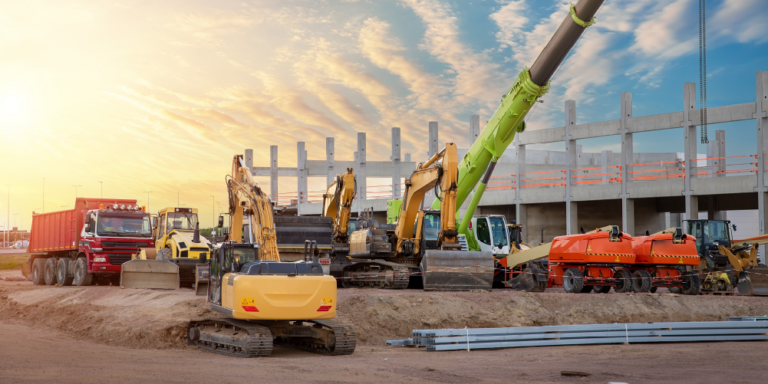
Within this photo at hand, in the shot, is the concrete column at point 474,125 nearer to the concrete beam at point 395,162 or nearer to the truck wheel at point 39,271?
the concrete beam at point 395,162

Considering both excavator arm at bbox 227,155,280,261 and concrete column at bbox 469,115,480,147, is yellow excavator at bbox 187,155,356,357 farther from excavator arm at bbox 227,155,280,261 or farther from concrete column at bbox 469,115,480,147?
concrete column at bbox 469,115,480,147

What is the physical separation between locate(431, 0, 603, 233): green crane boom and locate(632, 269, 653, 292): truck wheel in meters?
5.80

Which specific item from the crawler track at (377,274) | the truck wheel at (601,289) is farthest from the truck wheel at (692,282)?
the crawler track at (377,274)

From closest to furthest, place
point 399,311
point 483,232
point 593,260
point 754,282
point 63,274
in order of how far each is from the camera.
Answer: point 399,311, point 593,260, point 754,282, point 483,232, point 63,274

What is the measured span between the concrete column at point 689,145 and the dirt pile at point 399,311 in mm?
10477

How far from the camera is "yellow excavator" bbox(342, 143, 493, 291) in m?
20.8

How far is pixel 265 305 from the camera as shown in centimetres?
1245

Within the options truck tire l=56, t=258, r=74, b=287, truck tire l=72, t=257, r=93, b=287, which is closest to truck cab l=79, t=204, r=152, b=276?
truck tire l=72, t=257, r=93, b=287

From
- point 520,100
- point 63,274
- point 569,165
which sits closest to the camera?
point 520,100

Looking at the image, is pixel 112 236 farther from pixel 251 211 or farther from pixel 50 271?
pixel 251 211

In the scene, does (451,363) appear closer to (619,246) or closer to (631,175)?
(619,246)

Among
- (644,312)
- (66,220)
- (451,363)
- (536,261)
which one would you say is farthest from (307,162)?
(451,363)

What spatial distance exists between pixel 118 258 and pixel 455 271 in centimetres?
1301

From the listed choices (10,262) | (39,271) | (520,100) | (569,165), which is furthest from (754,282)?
(10,262)
